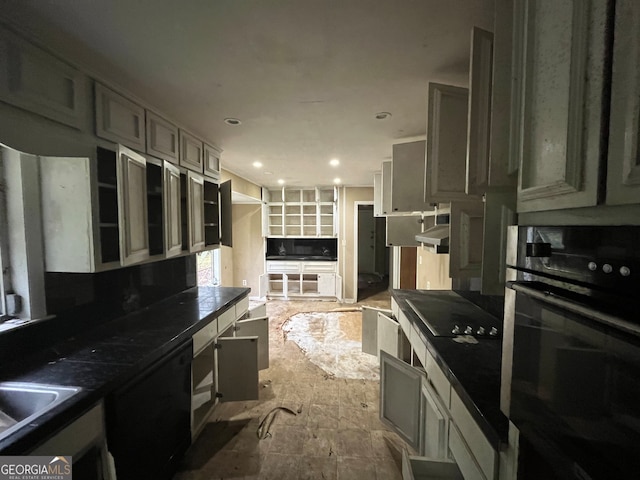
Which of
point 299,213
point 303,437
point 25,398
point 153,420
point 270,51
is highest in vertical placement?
point 270,51

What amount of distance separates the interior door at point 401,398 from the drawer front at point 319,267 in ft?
12.0

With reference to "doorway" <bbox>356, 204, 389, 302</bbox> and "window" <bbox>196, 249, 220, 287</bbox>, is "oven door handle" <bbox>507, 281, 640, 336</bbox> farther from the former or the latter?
"doorway" <bbox>356, 204, 389, 302</bbox>

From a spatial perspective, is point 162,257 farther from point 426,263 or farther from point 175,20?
point 426,263

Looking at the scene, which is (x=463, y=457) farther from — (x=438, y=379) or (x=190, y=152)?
(x=190, y=152)

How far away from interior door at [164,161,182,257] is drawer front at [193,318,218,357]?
0.62 meters

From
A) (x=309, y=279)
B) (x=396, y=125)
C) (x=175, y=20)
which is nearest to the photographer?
(x=175, y=20)

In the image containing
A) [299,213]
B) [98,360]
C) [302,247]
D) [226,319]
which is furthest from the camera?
[302,247]

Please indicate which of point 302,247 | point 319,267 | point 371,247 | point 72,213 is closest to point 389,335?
point 72,213

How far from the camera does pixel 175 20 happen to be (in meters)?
1.10

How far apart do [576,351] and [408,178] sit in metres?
2.03

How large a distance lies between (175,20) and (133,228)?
115 cm

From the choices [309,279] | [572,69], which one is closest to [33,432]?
[572,69]

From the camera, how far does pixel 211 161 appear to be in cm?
275

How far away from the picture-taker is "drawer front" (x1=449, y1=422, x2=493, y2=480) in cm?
99
